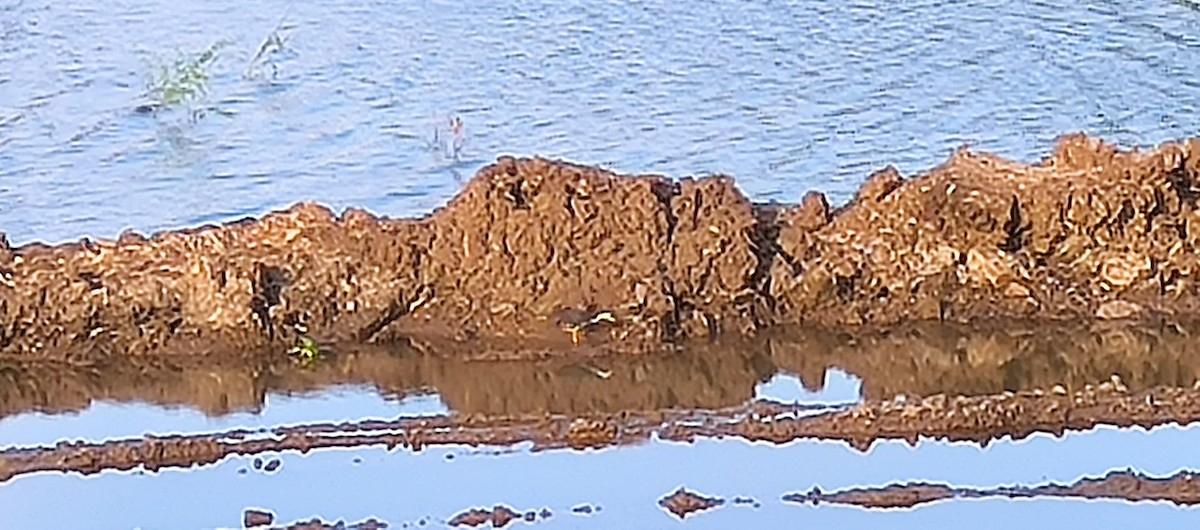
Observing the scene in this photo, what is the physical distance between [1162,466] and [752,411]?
136cm

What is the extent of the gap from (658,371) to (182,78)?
5.38 m

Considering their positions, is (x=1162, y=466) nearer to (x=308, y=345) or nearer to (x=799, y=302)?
(x=799, y=302)

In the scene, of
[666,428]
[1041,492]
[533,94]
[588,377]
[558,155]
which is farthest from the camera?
[533,94]

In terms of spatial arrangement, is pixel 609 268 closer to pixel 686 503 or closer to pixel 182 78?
pixel 686 503

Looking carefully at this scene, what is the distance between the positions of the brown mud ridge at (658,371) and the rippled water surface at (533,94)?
1999 mm

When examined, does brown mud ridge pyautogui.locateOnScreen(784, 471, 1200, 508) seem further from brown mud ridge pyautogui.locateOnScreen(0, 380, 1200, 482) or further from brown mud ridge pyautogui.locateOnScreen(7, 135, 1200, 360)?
brown mud ridge pyautogui.locateOnScreen(7, 135, 1200, 360)

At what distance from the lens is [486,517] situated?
23.1 ft

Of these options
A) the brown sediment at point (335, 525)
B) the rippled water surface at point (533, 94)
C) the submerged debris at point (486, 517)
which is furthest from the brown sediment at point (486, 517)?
the rippled water surface at point (533, 94)

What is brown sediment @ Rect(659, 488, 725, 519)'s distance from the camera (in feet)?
23.3

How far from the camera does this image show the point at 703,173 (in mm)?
11344

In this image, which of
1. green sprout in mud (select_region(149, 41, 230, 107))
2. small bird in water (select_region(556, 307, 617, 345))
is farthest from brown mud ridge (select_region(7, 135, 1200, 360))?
green sprout in mud (select_region(149, 41, 230, 107))

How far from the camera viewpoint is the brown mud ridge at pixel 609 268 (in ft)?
28.5

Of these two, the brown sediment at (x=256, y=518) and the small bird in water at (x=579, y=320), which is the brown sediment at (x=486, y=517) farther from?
the small bird in water at (x=579, y=320)

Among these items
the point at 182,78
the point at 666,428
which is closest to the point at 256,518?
the point at 666,428
